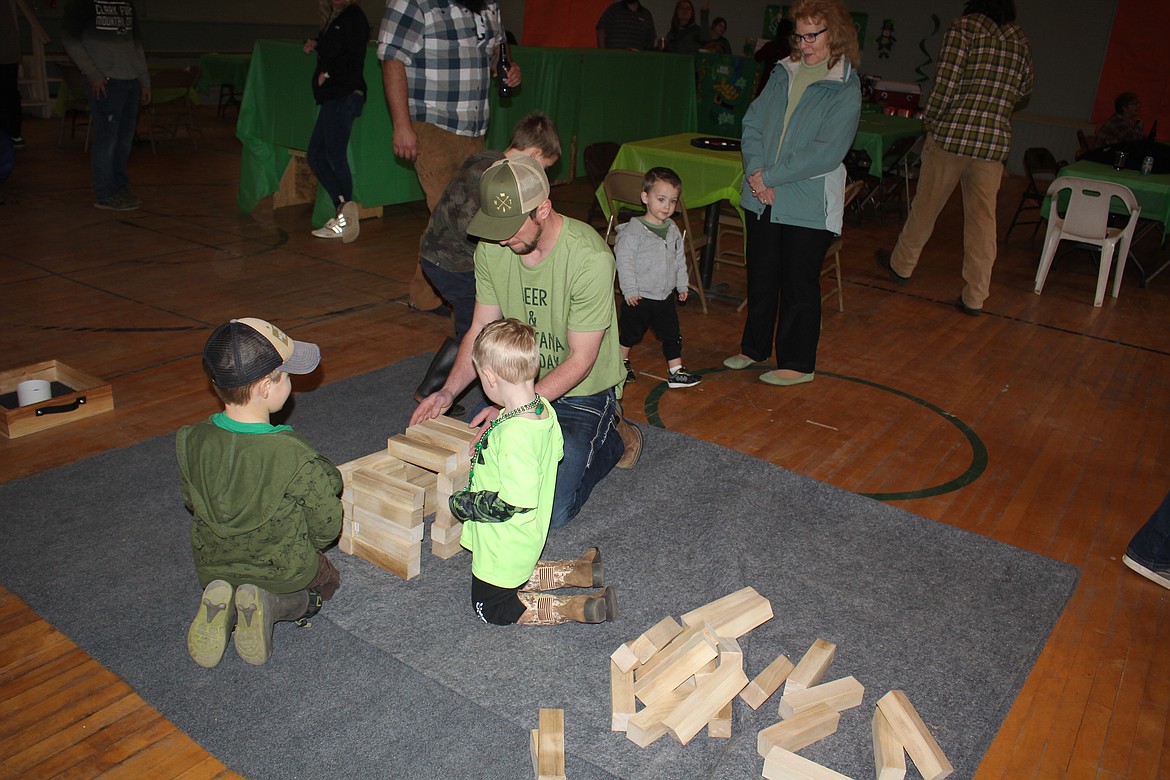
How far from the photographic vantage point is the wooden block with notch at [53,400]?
147 inches

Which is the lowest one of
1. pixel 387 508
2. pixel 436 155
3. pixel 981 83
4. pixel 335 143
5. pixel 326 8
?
pixel 387 508

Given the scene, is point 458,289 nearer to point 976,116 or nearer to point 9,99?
point 976,116

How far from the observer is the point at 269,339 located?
95.8 inches

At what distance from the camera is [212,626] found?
2.45 m

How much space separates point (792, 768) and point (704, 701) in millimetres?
291

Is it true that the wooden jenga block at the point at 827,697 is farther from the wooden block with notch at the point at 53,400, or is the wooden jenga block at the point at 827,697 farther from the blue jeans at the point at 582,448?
the wooden block with notch at the point at 53,400

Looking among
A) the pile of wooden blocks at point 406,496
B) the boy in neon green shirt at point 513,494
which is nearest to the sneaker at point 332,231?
the pile of wooden blocks at point 406,496

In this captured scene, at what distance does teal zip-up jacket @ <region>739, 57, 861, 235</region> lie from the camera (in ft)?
13.9

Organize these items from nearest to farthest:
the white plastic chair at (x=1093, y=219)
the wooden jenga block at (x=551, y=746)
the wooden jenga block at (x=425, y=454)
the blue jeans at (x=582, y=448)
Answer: the wooden jenga block at (x=551, y=746)
the wooden jenga block at (x=425, y=454)
the blue jeans at (x=582, y=448)
the white plastic chair at (x=1093, y=219)

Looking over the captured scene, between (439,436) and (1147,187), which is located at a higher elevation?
(1147,187)

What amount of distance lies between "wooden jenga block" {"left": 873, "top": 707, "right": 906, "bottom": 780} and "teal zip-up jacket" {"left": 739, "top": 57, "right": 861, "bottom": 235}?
266 cm

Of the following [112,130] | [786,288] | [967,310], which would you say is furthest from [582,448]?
[112,130]

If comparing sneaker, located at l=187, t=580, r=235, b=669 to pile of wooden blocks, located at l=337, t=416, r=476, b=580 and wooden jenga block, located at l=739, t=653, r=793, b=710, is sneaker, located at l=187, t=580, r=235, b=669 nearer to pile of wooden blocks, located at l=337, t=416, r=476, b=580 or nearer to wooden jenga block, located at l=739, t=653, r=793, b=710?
pile of wooden blocks, located at l=337, t=416, r=476, b=580

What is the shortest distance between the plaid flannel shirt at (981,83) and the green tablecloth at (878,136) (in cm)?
162
